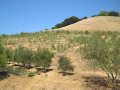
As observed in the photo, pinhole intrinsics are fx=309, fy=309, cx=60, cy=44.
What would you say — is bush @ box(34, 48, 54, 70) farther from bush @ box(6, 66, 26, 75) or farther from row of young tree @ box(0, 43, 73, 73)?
bush @ box(6, 66, 26, 75)

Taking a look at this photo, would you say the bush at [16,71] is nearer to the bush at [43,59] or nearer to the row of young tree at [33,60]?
the row of young tree at [33,60]

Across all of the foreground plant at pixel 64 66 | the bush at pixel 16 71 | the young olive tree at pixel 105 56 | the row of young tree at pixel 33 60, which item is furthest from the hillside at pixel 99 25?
the young olive tree at pixel 105 56

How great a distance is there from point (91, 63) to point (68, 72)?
3.04 m

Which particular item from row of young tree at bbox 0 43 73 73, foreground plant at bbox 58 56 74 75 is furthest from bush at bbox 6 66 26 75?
foreground plant at bbox 58 56 74 75

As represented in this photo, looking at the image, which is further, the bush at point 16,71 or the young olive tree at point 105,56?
the bush at point 16,71

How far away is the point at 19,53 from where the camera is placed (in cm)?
2677

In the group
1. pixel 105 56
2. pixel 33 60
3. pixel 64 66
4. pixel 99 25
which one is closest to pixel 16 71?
pixel 33 60

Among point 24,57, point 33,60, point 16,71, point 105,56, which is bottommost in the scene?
point 16,71

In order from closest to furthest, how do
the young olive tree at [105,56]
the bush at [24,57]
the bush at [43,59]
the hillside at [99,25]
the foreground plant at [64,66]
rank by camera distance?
the young olive tree at [105,56], the foreground plant at [64,66], the bush at [43,59], the bush at [24,57], the hillside at [99,25]

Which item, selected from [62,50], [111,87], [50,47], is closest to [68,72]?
[111,87]

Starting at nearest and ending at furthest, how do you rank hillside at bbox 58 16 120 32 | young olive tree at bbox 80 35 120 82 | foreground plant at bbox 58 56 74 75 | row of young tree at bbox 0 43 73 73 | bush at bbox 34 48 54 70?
young olive tree at bbox 80 35 120 82
foreground plant at bbox 58 56 74 75
row of young tree at bbox 0 43 73 73
bush at bbox 34 48 54 70
hillside at bbox 58 16 120 32

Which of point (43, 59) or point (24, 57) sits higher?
point (24, 57)

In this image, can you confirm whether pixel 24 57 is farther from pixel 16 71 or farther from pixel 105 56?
pixel 105 56

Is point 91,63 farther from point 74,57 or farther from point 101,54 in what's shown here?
point 74,57
